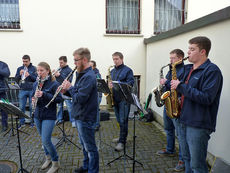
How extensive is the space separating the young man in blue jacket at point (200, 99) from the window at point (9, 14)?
666 cm

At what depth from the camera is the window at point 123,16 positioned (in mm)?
7465

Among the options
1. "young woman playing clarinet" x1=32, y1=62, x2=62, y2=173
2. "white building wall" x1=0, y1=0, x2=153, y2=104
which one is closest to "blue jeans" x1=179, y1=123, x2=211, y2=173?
"young woman playing clarinet" x1=32, y1=62, x2=62, y2=173

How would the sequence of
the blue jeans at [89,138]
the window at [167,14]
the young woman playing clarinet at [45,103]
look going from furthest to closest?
the window at [167,14], the young woman playing clarinet at [45,103], the blue jeans at [89,138]

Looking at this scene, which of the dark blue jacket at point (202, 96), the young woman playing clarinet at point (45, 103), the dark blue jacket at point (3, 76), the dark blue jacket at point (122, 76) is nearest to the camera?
the dark blue jacket at point (202, 96)

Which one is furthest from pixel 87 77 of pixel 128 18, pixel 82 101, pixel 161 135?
pixel 128 18

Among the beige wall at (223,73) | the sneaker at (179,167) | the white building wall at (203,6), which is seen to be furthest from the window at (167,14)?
the sneaker at (179,167)

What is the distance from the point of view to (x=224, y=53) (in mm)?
3293

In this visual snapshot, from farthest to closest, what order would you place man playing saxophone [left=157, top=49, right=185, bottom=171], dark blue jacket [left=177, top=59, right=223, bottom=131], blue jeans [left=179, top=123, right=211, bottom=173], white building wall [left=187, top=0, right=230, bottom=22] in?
white building wall [left=187, top=0, right=230, bottom=22] → man playing saxophone [left=157, top=49, right=185, bottom=171] → blue jeans [left=179, top=123, right=211, bottom=173] → dark blue jacket [left=177, top=59, right=223, bottom=131]

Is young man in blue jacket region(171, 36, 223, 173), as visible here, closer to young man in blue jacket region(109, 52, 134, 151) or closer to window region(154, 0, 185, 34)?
young man in blue jacket region(109, 52, 134, 151)

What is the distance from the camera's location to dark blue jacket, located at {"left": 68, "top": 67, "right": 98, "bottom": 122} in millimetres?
2758

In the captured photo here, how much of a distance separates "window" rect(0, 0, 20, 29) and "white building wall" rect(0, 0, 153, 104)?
1.02 feet

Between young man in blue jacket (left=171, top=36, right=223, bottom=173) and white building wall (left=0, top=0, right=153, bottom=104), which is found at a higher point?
white building wall (left=0, top=0, right=153, bottom=104)

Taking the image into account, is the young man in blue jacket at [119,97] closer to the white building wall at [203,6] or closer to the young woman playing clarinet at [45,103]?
the young woman playing clarinet at [45,103]

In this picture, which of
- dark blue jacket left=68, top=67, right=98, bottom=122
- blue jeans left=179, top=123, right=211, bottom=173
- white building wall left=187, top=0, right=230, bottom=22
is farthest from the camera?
white building wall left=187, top=0, right=230, bottom=22
